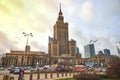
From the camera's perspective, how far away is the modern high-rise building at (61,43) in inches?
6978

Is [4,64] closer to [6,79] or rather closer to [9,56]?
[9,56]

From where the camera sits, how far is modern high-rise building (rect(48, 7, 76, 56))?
177250 millimetres

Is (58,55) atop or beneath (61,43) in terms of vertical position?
beneath

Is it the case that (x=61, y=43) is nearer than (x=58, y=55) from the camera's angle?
No

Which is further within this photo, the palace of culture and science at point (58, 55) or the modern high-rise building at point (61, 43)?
the modern high-rise building at point (61, 43)

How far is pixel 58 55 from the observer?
174 m

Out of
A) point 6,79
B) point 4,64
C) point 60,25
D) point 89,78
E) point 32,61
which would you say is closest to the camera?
point 6,79

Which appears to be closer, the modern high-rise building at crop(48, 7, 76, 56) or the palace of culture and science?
the palace of culture and science

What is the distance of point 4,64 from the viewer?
144375 millimetres

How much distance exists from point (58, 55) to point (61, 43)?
15947mm

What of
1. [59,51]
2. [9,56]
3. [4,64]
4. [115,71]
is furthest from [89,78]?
[59,51]

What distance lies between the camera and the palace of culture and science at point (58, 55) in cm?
15225

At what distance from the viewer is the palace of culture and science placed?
500 feet

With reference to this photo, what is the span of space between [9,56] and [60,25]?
66348mm
